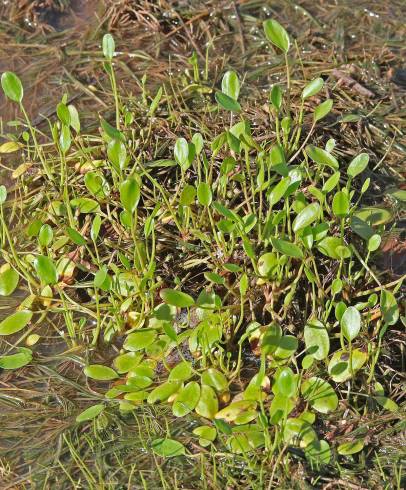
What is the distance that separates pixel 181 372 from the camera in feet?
7.54

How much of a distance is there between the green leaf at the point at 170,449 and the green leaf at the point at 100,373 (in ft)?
0.88

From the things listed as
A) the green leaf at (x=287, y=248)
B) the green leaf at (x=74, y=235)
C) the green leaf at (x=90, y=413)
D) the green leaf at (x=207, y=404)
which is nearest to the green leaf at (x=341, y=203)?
the green leaf at (x=287, y=248)

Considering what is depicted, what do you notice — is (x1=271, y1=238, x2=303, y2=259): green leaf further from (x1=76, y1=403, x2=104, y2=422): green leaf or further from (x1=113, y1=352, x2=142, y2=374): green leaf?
(x1=76, y1=403, x2=104, y2=422): green leaf

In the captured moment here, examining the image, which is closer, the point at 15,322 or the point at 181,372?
the point at 181,372

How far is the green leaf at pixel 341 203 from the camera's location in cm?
227

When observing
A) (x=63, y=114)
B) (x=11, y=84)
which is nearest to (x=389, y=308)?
(x=63, y=114)

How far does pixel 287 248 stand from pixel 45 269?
0.67 m

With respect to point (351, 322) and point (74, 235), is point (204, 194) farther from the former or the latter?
point (351, 322)

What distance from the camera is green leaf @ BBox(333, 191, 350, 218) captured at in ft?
7.44

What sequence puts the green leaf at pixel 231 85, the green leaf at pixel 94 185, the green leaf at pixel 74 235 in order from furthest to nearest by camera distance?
the green leaf at pixel 94 185, the green leaf at pixel 231 85, the green leaf at pixel 74 235

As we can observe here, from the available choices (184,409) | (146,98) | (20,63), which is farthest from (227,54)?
(184,409)

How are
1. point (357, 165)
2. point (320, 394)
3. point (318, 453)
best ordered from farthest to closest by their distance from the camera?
point (357, 165) → point (320, 394) → point (318, 453)

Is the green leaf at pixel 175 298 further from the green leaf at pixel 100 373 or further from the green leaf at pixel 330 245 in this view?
the green leaf at pixel 330 245

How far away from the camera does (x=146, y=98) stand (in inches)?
128
